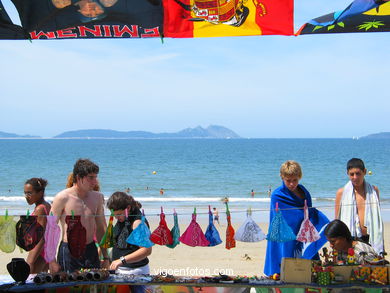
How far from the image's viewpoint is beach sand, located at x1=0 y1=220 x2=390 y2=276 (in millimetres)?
9802

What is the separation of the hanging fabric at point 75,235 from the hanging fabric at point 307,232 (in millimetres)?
2067

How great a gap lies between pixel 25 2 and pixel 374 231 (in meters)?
3.87

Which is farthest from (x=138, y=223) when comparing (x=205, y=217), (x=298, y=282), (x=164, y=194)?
(x=164, y=194)

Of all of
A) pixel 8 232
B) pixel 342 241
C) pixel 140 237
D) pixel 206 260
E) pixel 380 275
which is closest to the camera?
pixel 380 275

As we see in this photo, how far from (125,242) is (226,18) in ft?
7.51

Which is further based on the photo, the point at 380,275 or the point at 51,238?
the point at 51,238

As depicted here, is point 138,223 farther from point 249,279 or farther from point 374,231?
point 374,231

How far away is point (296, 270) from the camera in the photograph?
407 cm

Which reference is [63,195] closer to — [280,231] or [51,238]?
[51,238]

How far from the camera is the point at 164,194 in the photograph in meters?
31.5

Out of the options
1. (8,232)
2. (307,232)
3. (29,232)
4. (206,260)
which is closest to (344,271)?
(307,232)

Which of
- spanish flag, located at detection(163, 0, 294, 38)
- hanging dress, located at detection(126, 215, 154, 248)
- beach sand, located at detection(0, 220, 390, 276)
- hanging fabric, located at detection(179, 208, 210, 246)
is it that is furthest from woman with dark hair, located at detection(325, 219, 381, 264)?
beach sand, located at detection(0, 220, 390, 276)

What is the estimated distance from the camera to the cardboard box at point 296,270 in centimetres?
405

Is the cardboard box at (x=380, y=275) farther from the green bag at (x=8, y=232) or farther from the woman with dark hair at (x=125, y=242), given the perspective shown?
the green bag at (x=8, y=232)
